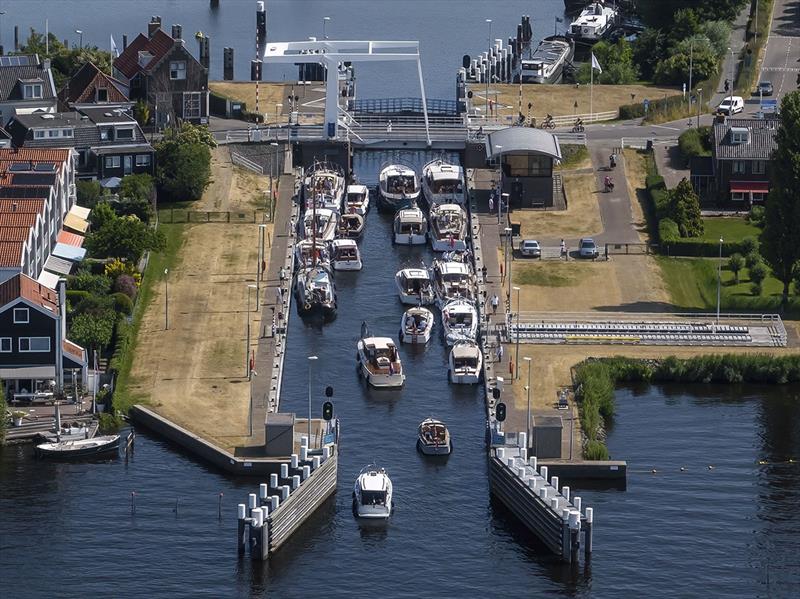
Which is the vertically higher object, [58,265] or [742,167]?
[742,167]

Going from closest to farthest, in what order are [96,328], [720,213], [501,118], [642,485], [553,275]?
1. [642,485]
2. [96,328]
3. [553,275]
4. [720,213]
5. [501,118]

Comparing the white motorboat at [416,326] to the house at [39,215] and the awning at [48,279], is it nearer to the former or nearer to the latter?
the awning at [48,279]

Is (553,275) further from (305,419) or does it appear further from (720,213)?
(305,419)

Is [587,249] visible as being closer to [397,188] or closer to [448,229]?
[448,229]

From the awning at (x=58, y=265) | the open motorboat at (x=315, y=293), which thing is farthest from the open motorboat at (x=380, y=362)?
the awning at (x=58, y=265)

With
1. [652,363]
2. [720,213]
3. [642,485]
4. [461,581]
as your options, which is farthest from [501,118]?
[461,581]

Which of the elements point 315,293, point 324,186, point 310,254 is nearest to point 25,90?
point 324,186

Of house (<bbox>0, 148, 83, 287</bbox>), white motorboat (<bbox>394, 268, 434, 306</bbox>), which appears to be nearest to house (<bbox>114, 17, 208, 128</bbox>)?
house (<bbox>0, 148, 83, 287</bbox>)
